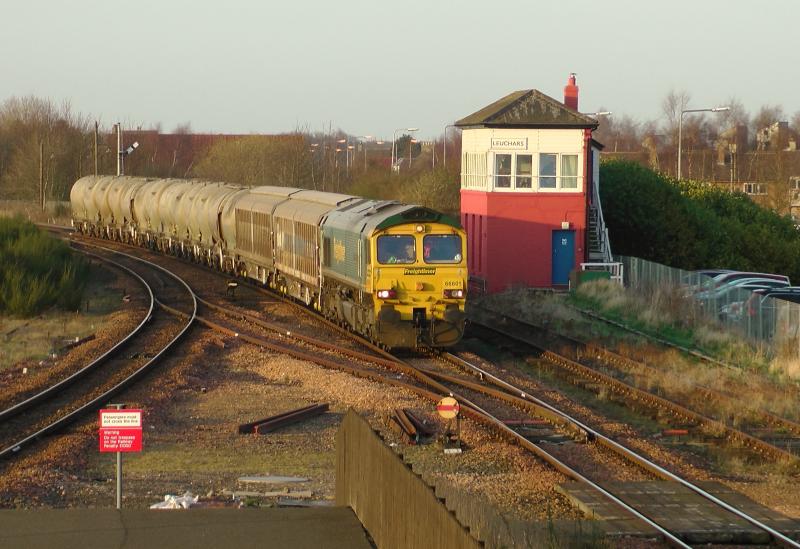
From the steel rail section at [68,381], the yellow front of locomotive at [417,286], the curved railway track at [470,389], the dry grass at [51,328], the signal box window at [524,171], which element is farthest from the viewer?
the signal box window at [524,171]

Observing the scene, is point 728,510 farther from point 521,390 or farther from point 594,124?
point 594,124

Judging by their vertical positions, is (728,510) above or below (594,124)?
below

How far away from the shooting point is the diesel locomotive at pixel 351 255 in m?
20.7

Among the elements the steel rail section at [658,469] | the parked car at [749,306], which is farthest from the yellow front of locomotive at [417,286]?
the parked car at [749,306]

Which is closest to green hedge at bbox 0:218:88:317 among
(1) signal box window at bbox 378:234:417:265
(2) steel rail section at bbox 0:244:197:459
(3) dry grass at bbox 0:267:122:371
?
(3) dry grass at bbox 0:267:122:371

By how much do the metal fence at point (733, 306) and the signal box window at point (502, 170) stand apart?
468 cm

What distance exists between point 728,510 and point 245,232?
24122 mm

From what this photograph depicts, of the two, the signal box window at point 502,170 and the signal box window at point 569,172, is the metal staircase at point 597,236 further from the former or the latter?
the signal box window at point 502,170

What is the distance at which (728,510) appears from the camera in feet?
35.3

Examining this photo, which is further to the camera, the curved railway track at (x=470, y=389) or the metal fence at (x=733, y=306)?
the metal fence at (x=733, y=306)

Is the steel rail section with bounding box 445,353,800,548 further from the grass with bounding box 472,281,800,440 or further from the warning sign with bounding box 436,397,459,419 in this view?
the grass with bounding box 472,281,800,440

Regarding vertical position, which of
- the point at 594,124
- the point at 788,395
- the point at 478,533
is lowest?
the point at 788,395

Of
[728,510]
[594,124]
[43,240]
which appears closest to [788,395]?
[728,510]

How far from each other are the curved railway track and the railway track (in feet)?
5.95
